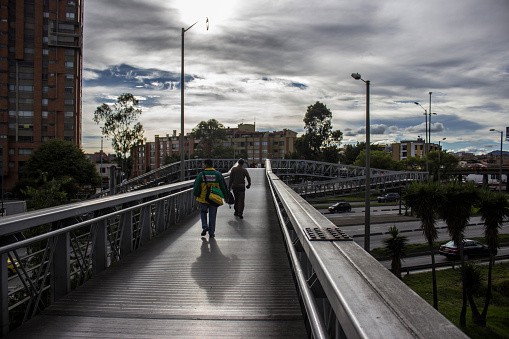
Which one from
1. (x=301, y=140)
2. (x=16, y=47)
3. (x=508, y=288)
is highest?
(x=16, y=47)

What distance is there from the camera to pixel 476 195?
26328 mm

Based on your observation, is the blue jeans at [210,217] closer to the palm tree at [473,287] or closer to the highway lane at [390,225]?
the palm tree at [473,287]

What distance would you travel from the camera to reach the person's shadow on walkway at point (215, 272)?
16.7 feet

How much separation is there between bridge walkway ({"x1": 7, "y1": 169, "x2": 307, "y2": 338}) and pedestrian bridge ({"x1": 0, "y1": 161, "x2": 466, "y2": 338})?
0.01 metres

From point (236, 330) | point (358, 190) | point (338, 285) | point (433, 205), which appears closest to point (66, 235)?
point (236, 330)

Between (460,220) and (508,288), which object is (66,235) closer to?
(460,220)

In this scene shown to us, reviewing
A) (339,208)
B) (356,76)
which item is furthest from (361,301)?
(339,208)

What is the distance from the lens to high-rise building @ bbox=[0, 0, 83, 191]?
6781 centimetres

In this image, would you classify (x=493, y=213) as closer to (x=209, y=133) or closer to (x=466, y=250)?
(x=466, y=250)

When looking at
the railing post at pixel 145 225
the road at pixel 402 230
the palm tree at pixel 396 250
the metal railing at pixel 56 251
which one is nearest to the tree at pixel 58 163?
the road at pixel 402 230

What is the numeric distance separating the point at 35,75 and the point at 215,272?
7343 centimetres

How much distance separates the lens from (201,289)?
5184 mm

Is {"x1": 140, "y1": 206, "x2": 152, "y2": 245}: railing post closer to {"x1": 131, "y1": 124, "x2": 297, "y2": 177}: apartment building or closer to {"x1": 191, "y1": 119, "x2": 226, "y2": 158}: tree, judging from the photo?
{"x1": 191, "y1": 119, "x2": 226, "y2": 158}: tree

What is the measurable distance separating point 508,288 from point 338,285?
30519mm
